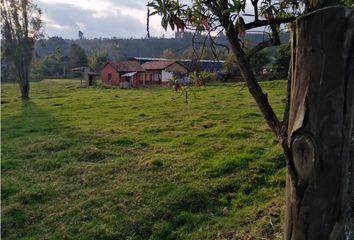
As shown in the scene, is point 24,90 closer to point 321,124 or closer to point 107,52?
point 321,124

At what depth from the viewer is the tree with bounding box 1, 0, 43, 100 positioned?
3216 cm

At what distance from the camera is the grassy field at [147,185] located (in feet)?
17.1

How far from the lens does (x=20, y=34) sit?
32938 millimetres

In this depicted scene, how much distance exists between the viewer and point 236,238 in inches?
184

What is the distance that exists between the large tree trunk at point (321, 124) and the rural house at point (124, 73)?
161 ft

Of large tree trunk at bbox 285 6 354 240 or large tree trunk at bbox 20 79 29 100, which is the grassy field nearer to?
large tree trunk at bbox 285 6 354 240

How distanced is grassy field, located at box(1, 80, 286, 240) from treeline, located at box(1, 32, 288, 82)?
2212mm

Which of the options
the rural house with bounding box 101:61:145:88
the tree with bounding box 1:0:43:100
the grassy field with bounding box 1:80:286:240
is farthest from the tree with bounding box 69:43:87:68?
the grassy field with bounding box 1:80:286:240

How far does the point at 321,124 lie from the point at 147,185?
4.97m

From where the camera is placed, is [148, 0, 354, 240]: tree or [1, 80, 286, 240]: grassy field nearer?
[148, 0, 354, 240]: tree

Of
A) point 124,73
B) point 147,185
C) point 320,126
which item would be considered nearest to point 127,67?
point 124,73

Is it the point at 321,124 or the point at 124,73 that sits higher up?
the point at 321,124

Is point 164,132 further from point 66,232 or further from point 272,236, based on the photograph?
point 272,236

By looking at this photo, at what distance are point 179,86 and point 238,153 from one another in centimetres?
501
